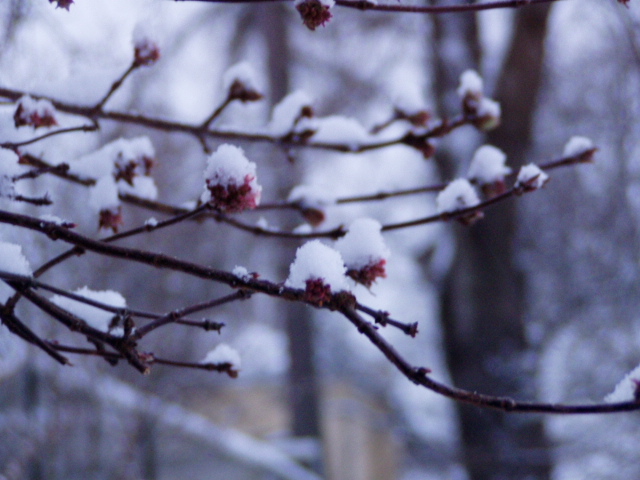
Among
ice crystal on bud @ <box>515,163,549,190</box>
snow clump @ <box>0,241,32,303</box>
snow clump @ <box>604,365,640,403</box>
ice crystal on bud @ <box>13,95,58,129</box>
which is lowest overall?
snow clump @ <box>604,365,640,403</box>

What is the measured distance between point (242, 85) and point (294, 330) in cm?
801

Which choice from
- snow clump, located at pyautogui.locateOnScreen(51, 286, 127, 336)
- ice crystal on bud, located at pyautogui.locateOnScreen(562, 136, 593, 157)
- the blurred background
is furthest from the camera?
the blurred background

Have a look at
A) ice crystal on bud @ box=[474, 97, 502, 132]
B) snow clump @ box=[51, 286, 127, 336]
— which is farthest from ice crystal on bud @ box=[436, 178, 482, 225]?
snow clump @ box=[51, 286, 127, 336]

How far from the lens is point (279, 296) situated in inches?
38.6

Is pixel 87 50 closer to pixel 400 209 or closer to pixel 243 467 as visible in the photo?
pixel 243 467

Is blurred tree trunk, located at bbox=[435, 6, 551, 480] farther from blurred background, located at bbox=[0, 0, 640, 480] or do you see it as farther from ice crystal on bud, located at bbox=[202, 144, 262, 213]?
ice crystal on bud, located at bbox=[202, 144, 262, 213]

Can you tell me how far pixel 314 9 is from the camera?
1079 millimetres

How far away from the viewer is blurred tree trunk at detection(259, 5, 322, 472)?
909cm

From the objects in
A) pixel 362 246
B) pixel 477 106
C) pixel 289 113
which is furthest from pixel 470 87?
pixel 362 246

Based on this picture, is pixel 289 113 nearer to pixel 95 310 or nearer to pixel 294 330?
pixel 95 310

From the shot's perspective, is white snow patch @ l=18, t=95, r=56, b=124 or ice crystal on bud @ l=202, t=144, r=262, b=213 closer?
ice crystal on bud @ l=202, t=144, r=262, b=213

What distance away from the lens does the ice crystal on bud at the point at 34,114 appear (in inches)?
57.8

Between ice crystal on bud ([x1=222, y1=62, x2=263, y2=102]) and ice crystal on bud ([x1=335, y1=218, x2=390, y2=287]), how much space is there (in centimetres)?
80

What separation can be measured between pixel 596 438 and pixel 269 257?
430 cm
